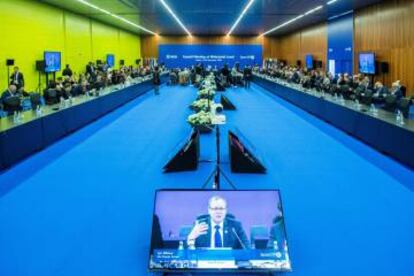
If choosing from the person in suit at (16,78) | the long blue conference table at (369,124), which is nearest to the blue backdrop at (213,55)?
the person in suit at (16,78)

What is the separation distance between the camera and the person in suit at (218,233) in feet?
12.2

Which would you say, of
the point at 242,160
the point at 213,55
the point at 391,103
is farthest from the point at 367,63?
the point at 213,55

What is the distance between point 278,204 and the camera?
3979mm

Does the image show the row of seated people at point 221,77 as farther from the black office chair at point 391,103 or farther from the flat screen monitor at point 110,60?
the black office chair at point 391,103

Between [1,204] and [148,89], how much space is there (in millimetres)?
21860

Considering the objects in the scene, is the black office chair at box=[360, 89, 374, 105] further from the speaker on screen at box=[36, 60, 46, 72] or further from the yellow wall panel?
the speaker on screen at box=[36, 60, 46, 72]

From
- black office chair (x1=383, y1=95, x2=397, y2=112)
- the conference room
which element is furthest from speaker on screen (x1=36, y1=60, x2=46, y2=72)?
black office chair (x1=383, y1=95, x2=397, y2=112)

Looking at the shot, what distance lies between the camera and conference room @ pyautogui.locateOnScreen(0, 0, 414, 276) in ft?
12.7

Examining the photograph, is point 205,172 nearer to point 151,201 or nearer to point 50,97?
point 151,201

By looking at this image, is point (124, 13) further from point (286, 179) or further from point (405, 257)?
point (405, 257)

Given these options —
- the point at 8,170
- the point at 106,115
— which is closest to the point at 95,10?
the point at 106,115

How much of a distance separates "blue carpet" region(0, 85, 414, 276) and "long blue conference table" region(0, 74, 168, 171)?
28cm

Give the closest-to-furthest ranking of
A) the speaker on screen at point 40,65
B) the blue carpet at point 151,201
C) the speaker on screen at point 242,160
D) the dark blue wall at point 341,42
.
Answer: the blue carpet at point 151,201
the speaker on screen at point 242,160
the speaker on screen at point 40,65
the dark blue wall at point 341,42

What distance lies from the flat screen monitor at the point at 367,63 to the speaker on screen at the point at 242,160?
1546 centimetres
